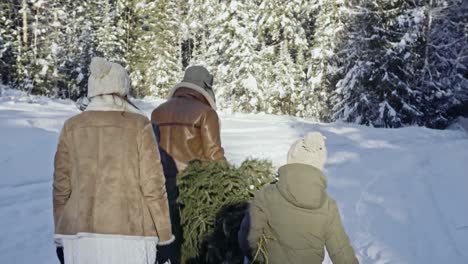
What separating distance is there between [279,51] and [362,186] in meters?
21.1

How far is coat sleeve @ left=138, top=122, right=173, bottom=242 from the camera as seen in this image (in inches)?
113

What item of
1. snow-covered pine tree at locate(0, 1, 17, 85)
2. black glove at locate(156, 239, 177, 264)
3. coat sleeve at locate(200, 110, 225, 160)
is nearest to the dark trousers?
coat sleeve at locate(200, 110, 225, 160)

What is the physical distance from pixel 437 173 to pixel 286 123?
24.7 ft

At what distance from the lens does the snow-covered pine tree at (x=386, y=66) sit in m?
23.2

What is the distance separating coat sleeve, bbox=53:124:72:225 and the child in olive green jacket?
3.72 feet

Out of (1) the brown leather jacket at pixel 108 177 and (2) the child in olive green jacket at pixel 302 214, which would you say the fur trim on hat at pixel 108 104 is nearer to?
(1) the brown leather jacket at pixel 108 177

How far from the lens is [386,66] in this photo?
2356 centimetres

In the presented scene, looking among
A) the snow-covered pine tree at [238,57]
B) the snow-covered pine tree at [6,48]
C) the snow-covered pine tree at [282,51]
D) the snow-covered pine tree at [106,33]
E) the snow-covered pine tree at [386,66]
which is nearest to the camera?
the snow-covered pine tree at [386,66]

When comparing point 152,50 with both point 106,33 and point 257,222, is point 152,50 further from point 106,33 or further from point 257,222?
point 257,222

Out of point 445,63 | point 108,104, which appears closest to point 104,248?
point 108,104

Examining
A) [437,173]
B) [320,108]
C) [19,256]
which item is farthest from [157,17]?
[19,256]

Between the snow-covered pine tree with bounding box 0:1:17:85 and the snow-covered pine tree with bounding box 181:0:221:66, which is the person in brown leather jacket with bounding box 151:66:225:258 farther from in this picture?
the snow-covered pine tree with bounding box 0:1:17:85

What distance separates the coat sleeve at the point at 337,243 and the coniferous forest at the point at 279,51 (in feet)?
70.9

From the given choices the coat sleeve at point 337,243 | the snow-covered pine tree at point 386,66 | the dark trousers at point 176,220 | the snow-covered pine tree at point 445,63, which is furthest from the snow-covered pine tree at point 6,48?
the coat sleeve at point 337,243
